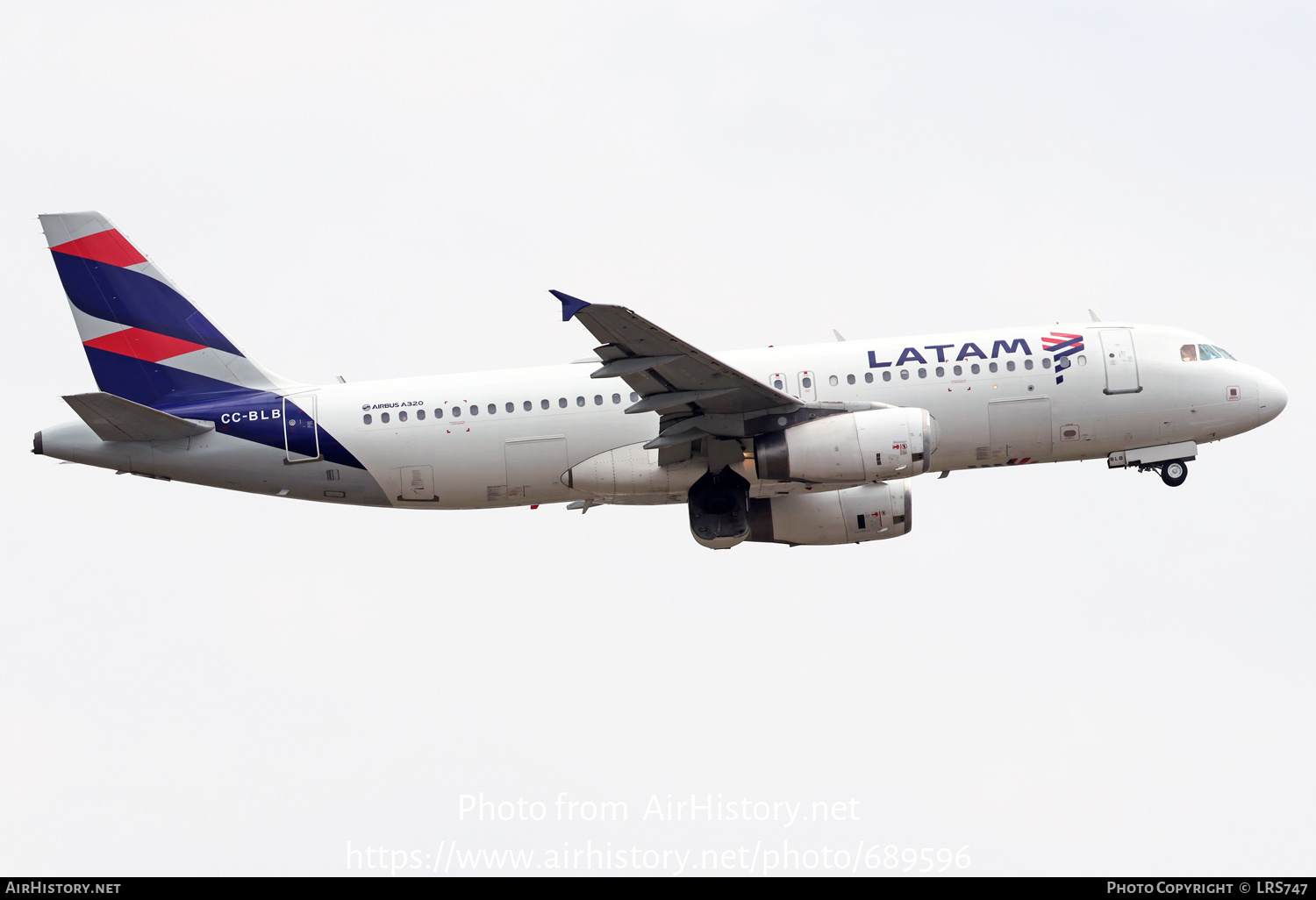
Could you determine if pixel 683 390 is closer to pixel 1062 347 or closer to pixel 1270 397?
pixel 1062 347

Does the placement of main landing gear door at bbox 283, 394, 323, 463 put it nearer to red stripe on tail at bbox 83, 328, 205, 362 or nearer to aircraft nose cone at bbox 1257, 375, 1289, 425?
red stripe on tail at bbox 83, 328, 205, 362

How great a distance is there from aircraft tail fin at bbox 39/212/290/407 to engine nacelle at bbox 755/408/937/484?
1286 cm

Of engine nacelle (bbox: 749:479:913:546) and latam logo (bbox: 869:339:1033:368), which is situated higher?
latam logo (bbox: 869:339:1033:368)

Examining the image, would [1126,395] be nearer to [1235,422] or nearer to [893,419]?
[1235,422]

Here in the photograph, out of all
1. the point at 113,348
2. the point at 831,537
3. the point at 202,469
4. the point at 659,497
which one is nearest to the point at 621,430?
the point at 659,497

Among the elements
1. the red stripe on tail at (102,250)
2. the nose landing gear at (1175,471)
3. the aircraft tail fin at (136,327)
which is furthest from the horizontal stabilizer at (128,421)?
the nose landing gear at (1175,471)

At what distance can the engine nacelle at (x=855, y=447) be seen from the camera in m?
34.4

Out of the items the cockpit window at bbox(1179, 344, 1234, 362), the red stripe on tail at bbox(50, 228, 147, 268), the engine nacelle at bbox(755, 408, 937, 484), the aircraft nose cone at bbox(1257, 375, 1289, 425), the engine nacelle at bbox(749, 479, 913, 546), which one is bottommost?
the engine nacelle at bbox(749, 479, 913, 546)

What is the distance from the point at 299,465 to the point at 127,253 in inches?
297

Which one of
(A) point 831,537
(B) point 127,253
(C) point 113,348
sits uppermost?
(B) point 127,253

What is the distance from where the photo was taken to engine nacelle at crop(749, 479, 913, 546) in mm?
39906

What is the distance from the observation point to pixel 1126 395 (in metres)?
37.3

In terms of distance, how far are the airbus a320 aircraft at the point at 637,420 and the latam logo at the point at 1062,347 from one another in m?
0.04

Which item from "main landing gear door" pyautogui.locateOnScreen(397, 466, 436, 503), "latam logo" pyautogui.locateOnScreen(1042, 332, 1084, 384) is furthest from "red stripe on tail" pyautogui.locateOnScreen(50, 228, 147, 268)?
"latam logo" pyautogui.locateOnScreen(1042, 332, 1084, 384)
